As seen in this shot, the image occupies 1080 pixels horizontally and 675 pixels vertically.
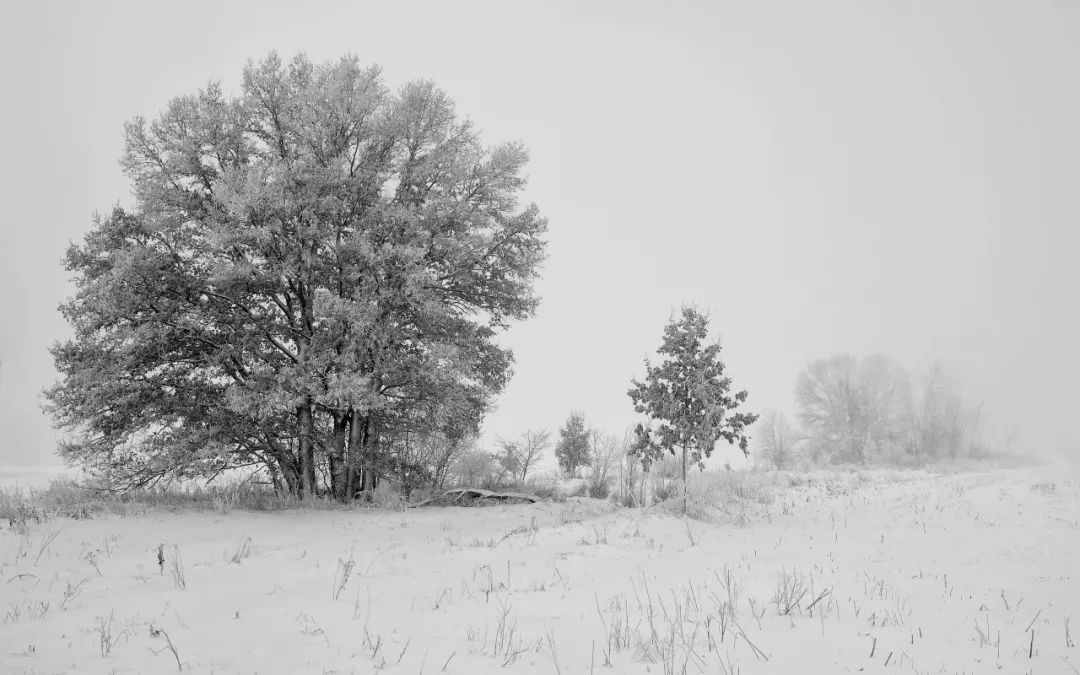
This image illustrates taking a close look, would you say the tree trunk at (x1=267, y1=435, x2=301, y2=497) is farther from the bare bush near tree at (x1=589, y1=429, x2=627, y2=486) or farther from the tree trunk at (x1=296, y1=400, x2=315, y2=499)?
the bare bush near tree at (x1=589, y1=429, x2=627, y2=486)

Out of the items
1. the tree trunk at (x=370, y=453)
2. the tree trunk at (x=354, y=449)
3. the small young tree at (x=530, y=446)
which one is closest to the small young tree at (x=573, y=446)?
the small young tree at (x=530, y=446)

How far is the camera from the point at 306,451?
14.1m

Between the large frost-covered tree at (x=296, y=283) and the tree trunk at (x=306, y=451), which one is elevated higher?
the large frost-covered tree at (x=296, y=283)

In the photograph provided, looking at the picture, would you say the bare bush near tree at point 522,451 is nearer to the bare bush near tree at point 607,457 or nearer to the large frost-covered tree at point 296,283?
the bare bush near tree at point 607,457

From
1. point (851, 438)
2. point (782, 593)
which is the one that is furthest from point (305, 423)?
point (851, 438)

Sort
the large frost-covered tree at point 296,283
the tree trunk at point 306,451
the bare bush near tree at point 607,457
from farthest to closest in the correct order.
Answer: the bare bush near tree at point 607,457 → the tree trunk at point 306,451 → the large frost-covered tree at point 296,283

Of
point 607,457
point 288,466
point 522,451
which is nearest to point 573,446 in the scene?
point 522,451

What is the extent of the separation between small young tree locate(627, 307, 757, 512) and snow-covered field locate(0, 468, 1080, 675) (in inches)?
97.9

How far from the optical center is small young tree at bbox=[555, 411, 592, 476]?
33.0m

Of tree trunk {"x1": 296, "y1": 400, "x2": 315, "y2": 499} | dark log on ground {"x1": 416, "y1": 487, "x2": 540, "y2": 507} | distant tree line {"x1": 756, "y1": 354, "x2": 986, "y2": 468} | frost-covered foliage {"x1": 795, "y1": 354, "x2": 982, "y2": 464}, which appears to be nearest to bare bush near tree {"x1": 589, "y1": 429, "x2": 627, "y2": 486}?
dark log on ground {"x1": 416, "y1": 487, "x2": 540, "y2": 507}

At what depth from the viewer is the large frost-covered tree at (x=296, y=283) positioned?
11953 mm

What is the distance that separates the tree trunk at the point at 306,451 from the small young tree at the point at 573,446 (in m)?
20.5

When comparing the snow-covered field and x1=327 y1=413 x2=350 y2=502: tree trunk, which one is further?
x1=327 y1=413 x2=350 y2=502: tree trunk

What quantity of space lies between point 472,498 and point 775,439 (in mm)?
41056
